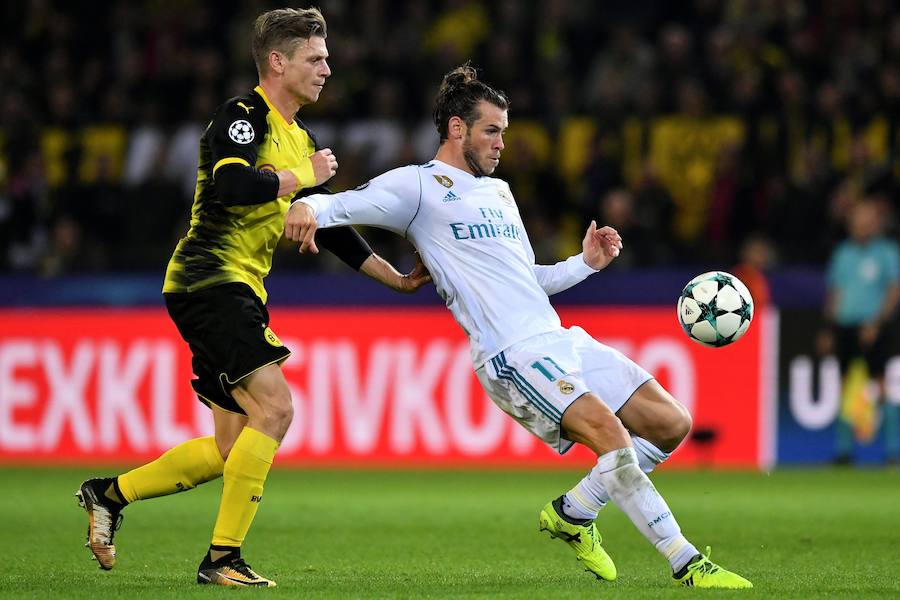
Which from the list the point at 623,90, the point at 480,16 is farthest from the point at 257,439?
the point at 480,16

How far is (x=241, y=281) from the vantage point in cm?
643

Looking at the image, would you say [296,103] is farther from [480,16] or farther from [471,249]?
[480,16]

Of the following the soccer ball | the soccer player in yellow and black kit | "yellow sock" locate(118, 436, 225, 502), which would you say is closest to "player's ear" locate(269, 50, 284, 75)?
the soccer player in yellow and black kit

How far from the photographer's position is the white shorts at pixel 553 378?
6.29 m

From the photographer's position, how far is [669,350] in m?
13.2

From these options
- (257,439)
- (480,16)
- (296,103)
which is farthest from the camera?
(480,16)

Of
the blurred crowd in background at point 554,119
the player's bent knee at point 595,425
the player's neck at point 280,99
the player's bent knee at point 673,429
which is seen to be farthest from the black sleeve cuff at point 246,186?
the blurred crowd in background at point 554,119

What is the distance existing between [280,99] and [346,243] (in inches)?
28.2

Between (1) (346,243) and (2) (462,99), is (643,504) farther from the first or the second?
(2) (462,99)

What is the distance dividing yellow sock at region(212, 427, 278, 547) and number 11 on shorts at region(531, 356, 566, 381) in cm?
115

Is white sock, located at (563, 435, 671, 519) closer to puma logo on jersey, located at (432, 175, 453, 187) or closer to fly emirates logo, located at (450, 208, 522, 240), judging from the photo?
fly emirates logo, located at (450, 208, 522, 240)

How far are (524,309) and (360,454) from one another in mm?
7212

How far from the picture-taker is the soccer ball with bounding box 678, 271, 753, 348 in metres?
7.00

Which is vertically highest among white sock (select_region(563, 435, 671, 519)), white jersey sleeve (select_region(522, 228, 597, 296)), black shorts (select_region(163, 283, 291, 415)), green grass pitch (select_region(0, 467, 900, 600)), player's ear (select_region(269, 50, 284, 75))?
player's ear (select_region(269, 50, 284, 75))
